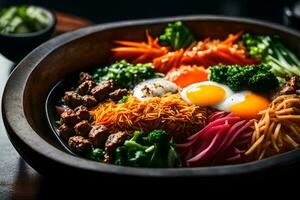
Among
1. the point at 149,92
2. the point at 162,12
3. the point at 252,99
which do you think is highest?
the point at 252,99

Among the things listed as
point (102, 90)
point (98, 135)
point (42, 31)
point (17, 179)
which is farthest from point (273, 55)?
point (17, 179)

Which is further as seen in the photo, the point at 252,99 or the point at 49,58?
the point at 49,58

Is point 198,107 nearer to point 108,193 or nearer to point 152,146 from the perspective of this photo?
point 152,146

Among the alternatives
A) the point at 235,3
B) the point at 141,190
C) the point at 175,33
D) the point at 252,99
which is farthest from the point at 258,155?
the point at 235,3

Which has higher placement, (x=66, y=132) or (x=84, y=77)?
(x=84, y=77)

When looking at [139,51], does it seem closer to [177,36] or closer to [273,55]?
[177,36]

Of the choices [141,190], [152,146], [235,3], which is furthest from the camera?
[235,3]

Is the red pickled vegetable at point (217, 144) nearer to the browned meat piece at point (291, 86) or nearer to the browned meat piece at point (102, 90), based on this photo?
the browned meat piece at point (291, 86)
